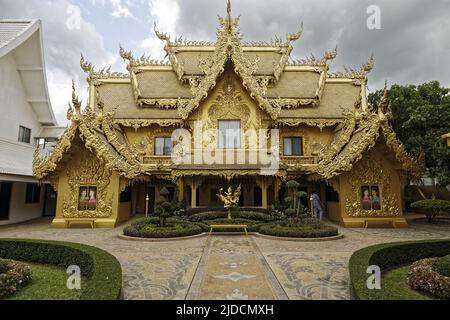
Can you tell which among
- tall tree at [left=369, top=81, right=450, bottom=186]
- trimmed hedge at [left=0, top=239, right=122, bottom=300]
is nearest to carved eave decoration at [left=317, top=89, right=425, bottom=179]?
tall tree at [left=369, top=81, right=450, bottom=186]

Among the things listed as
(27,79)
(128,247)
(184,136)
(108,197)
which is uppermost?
(27,79)

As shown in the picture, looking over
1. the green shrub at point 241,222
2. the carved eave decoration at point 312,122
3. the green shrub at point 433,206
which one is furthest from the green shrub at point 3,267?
the green shrub at point 433,206

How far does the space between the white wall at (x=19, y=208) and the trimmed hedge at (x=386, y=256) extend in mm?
17257

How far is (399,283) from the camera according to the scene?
5480 mm

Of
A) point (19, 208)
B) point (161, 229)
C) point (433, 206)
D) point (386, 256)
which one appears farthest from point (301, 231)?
point (19, 208)

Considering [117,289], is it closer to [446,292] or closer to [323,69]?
[446,292]

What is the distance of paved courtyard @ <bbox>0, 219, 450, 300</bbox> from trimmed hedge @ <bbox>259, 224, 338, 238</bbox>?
447 mm

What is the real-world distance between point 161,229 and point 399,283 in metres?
8.06

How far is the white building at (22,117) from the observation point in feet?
49.3

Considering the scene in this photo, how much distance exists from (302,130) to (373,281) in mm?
14613

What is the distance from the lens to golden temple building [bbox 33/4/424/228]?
13.6 meters

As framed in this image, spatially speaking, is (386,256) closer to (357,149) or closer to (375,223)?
(357,149)
